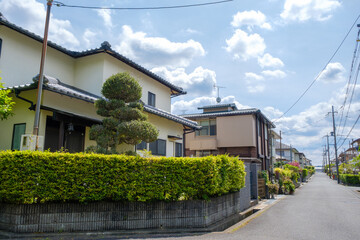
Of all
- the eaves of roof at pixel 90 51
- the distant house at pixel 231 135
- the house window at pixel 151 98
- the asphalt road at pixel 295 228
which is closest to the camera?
the asphalt road at pixel 295 228

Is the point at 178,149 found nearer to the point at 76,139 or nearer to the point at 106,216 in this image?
the point at 76,139

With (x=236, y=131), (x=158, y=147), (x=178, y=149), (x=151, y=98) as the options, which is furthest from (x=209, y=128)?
(x=158, y=147)

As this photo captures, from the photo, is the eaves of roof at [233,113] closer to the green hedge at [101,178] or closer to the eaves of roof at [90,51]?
the eaves of roof at [90,51]

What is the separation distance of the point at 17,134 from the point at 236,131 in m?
19.1

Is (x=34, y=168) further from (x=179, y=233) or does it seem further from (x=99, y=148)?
(x=179, y=233)

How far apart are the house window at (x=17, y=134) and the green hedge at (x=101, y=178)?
4013 millimetres

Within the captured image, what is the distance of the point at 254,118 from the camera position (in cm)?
2512

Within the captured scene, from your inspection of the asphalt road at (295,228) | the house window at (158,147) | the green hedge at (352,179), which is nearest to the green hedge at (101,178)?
the asphalt road at (295,228)

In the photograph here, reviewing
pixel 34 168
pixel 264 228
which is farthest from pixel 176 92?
pixel 34 168

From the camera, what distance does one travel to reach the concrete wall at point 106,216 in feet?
18.9

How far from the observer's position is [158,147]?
47.4 feet

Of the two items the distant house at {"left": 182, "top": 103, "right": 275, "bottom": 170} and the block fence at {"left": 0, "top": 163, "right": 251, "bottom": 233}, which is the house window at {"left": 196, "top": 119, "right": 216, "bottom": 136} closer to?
the distant house at {"left": 182, "top": 103, "right": 275, "bottom": 170}

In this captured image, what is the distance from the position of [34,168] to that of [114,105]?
382cm

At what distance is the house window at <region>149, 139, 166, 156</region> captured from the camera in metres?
14.0
